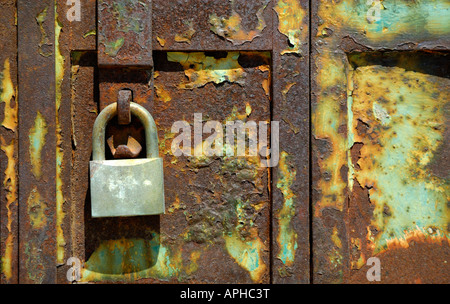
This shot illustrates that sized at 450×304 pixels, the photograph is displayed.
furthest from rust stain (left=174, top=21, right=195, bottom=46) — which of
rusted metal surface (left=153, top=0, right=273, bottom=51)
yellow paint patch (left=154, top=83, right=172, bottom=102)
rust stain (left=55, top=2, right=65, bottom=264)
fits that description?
rust stain (left=55, top=2, right=65, bottom=264)

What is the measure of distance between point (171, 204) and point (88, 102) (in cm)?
30

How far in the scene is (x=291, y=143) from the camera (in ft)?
3.07

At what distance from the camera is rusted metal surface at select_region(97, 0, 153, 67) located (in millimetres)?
884

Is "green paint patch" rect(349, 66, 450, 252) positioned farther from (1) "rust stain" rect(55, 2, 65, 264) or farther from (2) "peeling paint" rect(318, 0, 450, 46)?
(1) "rust stain" rect(55, 2, 65, 264)

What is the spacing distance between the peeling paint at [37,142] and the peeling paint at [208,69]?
32 centimetres

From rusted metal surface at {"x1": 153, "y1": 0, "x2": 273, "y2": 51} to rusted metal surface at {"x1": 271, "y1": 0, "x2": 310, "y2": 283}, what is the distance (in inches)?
1.3

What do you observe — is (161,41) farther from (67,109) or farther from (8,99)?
(8,99)

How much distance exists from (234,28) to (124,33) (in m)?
0.25

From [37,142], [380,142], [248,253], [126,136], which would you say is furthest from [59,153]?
[380,142]

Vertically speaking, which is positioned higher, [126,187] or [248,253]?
[126,187]

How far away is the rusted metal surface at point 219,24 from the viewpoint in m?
0.91

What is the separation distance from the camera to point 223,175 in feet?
3.10

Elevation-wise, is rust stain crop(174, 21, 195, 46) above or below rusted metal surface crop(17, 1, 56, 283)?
above

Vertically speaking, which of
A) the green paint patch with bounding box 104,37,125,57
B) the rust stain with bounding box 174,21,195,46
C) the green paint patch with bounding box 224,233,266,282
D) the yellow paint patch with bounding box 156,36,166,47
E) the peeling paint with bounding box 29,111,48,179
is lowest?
the green paint patch with bounding box 224,233,266,282
